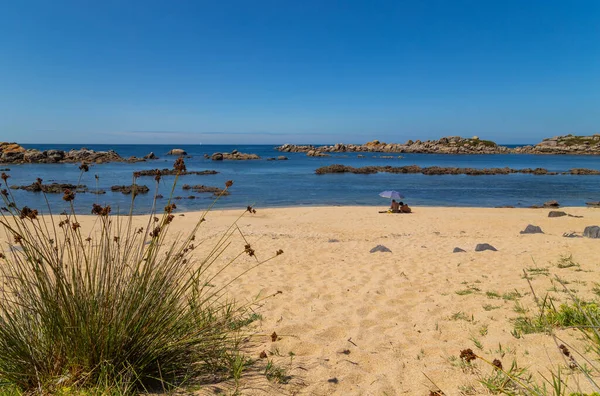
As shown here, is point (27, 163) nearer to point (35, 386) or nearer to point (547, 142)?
point (35, 386)

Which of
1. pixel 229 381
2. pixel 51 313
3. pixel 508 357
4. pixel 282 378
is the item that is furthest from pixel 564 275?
pixel 51 313

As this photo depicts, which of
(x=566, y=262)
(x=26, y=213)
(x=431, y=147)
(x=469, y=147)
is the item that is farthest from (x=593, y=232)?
(x=469, y=147)

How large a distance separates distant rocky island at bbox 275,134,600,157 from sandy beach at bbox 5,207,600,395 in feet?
239

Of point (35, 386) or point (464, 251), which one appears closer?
point (35, 386)

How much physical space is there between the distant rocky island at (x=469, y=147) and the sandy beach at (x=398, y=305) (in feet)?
239

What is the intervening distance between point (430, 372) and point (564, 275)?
394 centimetres

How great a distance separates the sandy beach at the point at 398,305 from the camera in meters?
3.16

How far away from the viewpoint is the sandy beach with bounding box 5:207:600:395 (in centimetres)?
316

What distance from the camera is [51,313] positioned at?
8.66 feet

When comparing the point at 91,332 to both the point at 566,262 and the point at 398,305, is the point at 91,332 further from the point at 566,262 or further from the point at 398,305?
the point at 566,262

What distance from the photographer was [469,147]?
9175cm

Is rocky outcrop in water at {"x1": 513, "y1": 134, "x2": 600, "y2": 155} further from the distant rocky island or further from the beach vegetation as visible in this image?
the beach vegetation

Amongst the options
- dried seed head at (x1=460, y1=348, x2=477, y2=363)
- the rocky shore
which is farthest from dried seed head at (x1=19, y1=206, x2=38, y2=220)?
the rocky shore

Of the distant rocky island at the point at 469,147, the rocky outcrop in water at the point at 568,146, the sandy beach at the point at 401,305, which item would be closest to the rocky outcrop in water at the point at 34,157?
the distant rocky island at the point at 469,147
